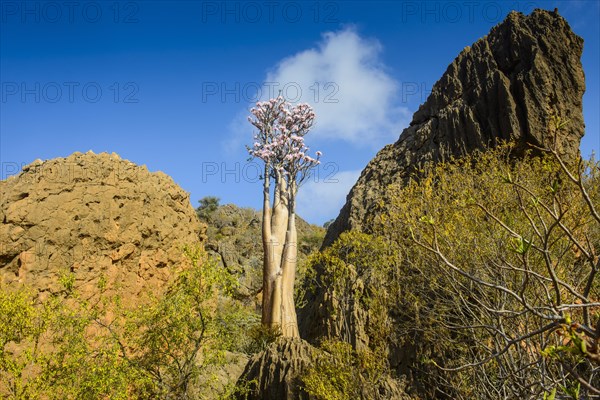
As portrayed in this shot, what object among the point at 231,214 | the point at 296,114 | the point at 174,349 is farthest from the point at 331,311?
the point at 231,214

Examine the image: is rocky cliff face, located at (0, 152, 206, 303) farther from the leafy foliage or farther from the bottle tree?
the bottle tree

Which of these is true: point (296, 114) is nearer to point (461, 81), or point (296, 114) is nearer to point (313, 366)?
point (461, 81)

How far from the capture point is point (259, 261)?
31531 mm

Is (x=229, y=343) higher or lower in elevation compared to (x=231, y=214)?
lower

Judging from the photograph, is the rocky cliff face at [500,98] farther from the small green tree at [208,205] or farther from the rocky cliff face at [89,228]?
the small green tree at [208,205]

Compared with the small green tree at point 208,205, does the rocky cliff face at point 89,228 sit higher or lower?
lower

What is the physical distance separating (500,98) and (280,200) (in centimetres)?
1126

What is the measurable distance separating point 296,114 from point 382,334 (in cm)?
1468

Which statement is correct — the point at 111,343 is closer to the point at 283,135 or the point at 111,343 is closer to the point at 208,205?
the point at 283,135

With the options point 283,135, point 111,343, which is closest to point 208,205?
point 283,135

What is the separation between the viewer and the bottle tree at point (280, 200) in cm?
1903

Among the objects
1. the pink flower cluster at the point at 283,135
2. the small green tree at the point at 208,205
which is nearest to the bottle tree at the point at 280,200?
the pink flower cluster at the point at 283,135

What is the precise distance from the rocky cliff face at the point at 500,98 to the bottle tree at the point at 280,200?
2.80 meters

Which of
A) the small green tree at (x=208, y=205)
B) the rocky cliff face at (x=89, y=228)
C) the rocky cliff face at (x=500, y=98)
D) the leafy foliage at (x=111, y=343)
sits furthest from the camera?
the small green tree at (x=208, y=205)
